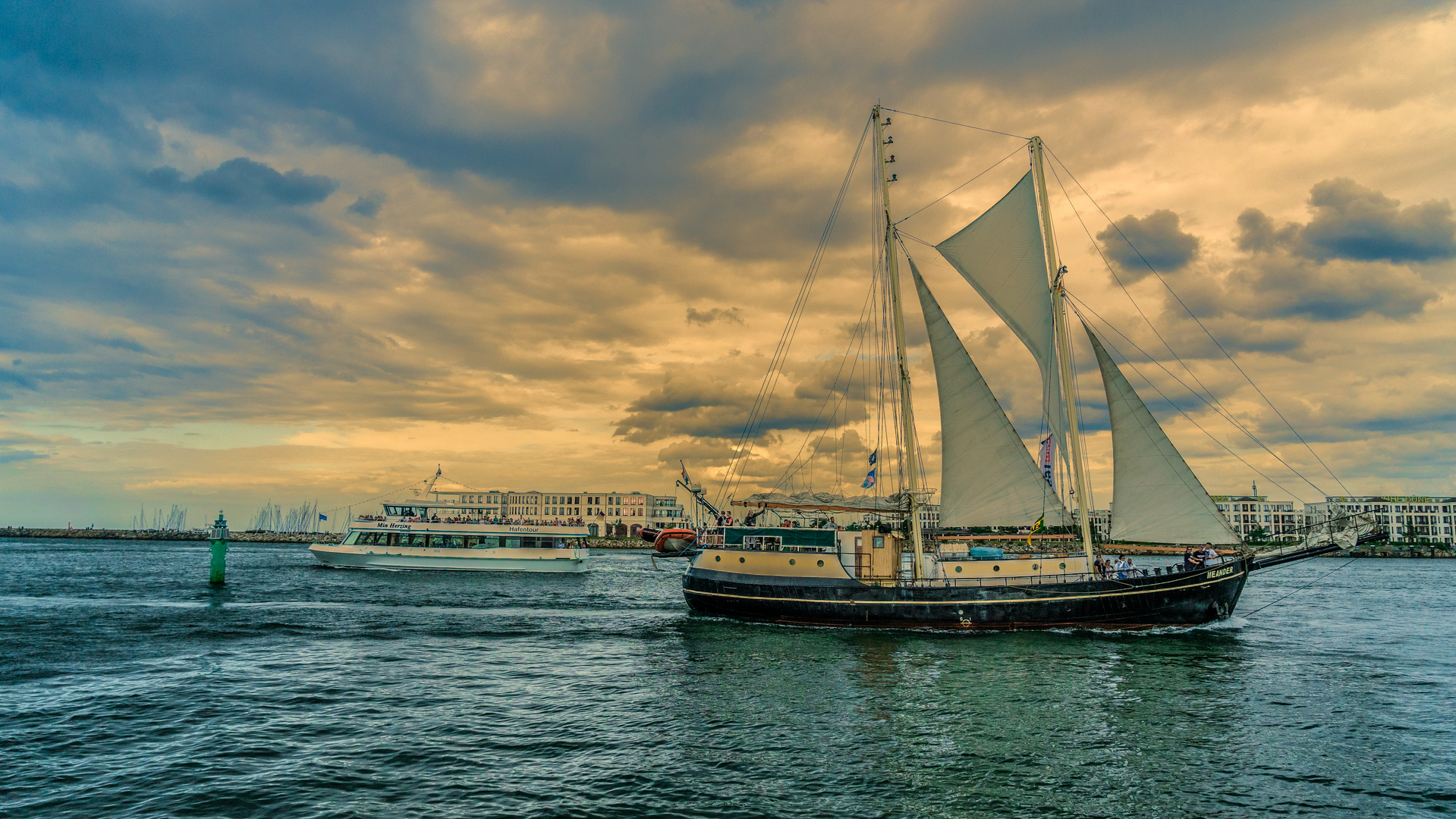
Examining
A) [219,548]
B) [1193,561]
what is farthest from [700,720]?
[219,548]

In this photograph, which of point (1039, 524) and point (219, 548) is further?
point (219, 548)

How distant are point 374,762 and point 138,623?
2663cm

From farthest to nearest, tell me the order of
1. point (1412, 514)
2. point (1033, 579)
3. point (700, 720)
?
point (1412, 514) < point (1033, 579) < point (700, 720)

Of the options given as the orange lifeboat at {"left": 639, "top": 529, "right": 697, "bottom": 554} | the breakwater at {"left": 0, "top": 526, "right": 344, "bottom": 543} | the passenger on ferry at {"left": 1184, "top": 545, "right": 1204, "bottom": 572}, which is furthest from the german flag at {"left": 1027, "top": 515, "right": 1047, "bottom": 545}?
the breakwater at {"left": 0, "top": 526, "right": 344, "bottom": 543}

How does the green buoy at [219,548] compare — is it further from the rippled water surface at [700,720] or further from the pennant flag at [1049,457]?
the pennant flag at [1049,457]

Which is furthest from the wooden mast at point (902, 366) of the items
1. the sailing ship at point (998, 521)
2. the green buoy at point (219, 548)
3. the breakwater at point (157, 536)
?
the breakwater at point (157, 536)

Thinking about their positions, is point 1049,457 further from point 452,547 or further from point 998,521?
point 452,547

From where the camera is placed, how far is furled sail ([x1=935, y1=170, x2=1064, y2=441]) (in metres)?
36.8

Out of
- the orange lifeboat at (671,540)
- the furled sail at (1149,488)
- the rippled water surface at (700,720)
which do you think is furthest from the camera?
the orange lifeboat at (671,540)

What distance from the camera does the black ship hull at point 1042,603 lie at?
32406mm

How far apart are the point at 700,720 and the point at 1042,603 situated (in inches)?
796

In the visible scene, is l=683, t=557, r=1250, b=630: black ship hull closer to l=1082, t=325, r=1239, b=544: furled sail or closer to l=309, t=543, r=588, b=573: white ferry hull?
l=1082, t=325, r=1239, b=544: furled sail

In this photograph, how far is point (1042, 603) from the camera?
32.6 meters

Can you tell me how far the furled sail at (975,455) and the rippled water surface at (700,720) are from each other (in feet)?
19.3
